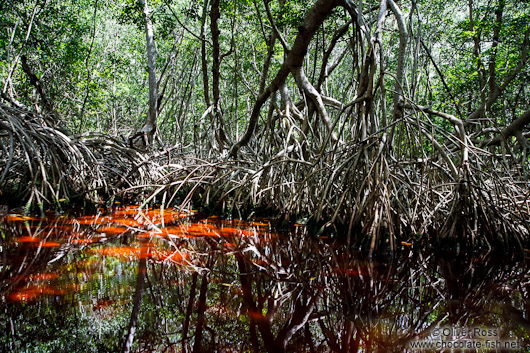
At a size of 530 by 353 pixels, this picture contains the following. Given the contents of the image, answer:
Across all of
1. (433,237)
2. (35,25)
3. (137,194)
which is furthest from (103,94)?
(433,237)

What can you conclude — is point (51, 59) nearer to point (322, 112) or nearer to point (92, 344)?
point (322, 112)

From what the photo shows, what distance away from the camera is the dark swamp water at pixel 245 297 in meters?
1.32

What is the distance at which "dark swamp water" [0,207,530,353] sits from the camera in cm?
132

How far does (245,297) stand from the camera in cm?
175

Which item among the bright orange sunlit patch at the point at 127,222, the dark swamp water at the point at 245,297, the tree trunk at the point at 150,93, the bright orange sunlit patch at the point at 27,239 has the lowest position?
the dark swamp water at the point at 245,297

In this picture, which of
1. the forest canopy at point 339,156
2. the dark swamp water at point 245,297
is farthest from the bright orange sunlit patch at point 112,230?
the forest canopy at point 339,156

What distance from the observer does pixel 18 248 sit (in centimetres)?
237

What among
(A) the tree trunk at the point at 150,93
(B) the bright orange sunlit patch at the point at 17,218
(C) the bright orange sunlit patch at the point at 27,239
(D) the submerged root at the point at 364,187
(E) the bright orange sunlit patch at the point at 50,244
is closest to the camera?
(E) the bright orange sunlit patch at the point at 50,244

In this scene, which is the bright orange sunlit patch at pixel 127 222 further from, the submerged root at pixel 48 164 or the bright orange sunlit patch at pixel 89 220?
the submerged root at pixel 48 164

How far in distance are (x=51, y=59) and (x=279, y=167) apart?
7222mm

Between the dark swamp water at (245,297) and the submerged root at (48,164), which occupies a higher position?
the submerged root at (48,164)

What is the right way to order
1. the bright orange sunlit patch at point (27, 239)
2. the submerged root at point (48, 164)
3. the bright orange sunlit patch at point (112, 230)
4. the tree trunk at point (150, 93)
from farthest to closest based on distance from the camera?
the tree trunk at point (150, 93) → the submerged root at point (48, 164) → the bright orange sunlit patch at point (112, 230) → the bright orange sunlit patch at point (27, 239)

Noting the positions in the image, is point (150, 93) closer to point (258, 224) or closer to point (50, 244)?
point (258, 224)

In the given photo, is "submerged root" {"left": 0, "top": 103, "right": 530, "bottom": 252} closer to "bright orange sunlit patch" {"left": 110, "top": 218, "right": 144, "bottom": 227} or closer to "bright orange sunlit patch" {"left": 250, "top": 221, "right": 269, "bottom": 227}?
"bright orange sunlit patch" {"left": 250, "top": 221, "right": 269, "bottom": 227}
